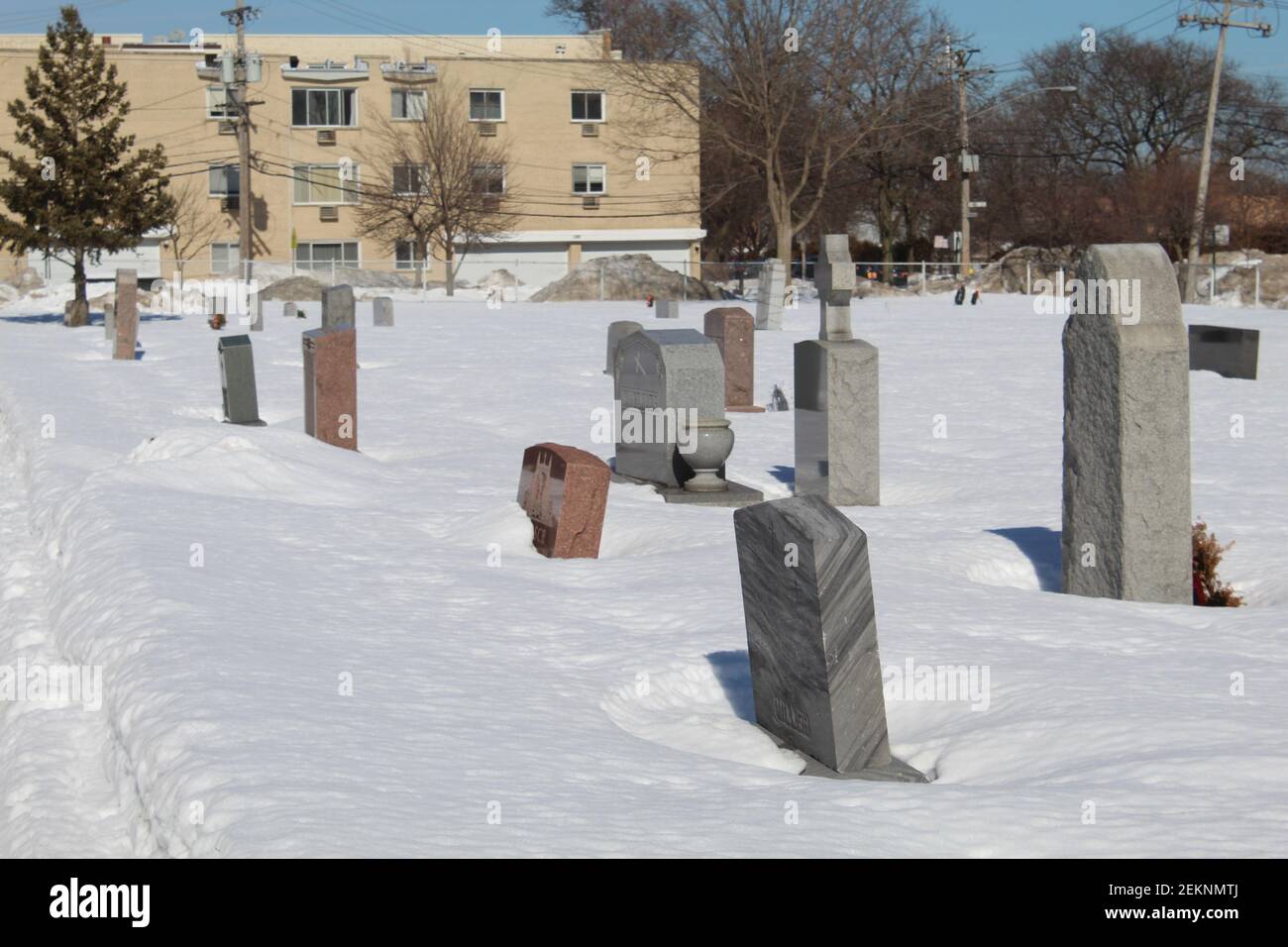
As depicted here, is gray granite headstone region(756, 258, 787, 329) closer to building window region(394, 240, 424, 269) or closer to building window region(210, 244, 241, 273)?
building window region(394, 240, 424, 269)

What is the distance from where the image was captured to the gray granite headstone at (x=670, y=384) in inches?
542

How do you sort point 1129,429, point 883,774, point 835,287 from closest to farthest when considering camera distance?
point 883,774 < point 1129,429 < point 835,287

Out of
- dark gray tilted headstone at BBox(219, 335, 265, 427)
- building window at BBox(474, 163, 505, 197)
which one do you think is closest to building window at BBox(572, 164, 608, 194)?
building window at BBox(474, 163, 505, 197)

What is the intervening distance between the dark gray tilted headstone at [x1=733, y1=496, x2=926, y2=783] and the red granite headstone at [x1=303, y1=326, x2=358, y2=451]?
9959mm

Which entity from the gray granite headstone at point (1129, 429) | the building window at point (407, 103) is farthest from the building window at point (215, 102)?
the gray granite headstone at point (1129, 429)

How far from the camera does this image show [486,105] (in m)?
64.7

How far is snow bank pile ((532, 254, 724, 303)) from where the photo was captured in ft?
167

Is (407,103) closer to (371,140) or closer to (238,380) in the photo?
(371,140)

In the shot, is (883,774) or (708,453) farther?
(708,453)

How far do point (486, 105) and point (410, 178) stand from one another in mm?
5296

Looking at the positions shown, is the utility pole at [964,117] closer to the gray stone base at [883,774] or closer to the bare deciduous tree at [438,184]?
the bare deciduous tree at [438,184]

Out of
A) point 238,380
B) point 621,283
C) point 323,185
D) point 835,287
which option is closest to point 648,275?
point 621,283

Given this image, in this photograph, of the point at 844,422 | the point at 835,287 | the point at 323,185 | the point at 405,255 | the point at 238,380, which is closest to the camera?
the point at 844,422

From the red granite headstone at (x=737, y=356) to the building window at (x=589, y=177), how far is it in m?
46.2
